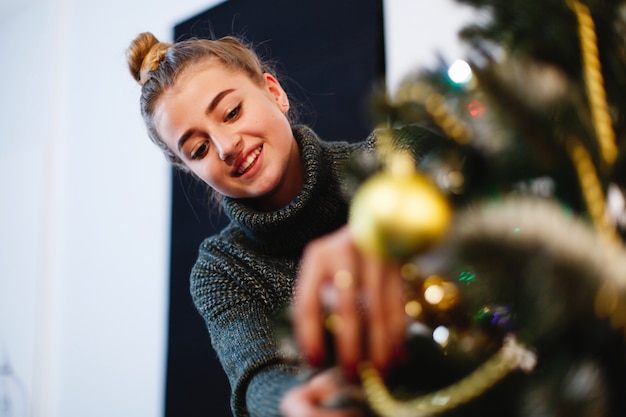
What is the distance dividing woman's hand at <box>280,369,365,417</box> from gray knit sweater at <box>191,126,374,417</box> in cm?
41

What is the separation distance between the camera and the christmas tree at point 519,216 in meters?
0.21

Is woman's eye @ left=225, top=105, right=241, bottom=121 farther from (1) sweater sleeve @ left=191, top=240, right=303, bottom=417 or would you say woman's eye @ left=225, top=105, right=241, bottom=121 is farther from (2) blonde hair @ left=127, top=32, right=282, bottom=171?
(1) sweater sleeve @ left=191, top=240, right=303, bottom=417

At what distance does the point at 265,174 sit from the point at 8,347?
1.92 metres

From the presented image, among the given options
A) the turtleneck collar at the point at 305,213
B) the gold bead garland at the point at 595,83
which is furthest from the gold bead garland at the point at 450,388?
the turtleneck collar at the point at 305,213

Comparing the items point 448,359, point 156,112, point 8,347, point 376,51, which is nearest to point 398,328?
point 448,359

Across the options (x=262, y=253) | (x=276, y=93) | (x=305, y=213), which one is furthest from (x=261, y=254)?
(x=276, y=93)

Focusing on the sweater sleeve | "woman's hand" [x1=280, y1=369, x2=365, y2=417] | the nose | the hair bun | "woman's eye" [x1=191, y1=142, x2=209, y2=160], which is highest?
the hair bun

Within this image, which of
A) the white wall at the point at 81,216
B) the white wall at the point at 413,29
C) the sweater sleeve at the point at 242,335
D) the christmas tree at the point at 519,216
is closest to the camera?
the christmas tree at the point at 519,216

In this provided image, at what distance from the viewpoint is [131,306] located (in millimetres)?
1845

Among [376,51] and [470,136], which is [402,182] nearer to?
[470,136]

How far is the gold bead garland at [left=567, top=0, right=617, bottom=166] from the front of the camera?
240mm

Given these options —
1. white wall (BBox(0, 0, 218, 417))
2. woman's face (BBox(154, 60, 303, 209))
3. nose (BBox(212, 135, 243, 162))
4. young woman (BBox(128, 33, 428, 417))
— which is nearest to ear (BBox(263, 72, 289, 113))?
young woman (BBox(128, 33, 428, 417))

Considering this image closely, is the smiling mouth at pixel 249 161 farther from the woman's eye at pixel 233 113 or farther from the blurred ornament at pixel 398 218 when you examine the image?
the blurred ornament at pixel 398 218

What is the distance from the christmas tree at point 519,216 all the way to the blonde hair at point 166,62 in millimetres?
693
